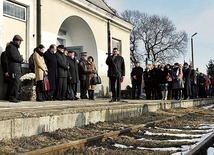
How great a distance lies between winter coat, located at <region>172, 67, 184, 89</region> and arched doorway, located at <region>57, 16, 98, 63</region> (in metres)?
4.16

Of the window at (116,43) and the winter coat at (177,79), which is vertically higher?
the window at (116,43)

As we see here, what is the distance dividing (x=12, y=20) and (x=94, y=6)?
603 cm

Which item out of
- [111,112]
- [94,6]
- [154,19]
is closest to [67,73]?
[111,112]

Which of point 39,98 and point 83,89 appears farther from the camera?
point 83,89

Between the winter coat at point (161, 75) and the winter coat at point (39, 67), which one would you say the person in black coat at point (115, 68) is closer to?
the winter coat at point (39, 67)

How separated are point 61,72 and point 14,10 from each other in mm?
2891

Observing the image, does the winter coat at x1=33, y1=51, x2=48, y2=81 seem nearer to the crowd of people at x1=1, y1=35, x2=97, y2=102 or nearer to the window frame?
the crowd of people at x1=1, y1=35, x2=97, y2=102

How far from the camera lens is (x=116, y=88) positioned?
11047 mm

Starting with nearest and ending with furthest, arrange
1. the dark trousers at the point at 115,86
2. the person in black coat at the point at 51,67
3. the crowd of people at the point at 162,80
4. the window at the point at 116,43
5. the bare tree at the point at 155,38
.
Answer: the person in black coat at the point at 51,67, the dark trousers at the point at 115,86, the crowd of people at the point at 162,80, the window at the point at 116,43, the bare tree at the point at 155,38

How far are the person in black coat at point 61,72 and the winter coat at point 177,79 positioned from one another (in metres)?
6.33

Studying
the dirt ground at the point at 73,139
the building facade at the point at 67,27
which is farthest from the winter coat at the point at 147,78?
the dirt ground at the point at 73,139

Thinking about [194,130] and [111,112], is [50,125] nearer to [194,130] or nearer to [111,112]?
[111,112]

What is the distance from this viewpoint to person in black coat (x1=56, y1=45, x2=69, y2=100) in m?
10.3

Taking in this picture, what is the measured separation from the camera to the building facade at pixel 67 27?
37.2ft
